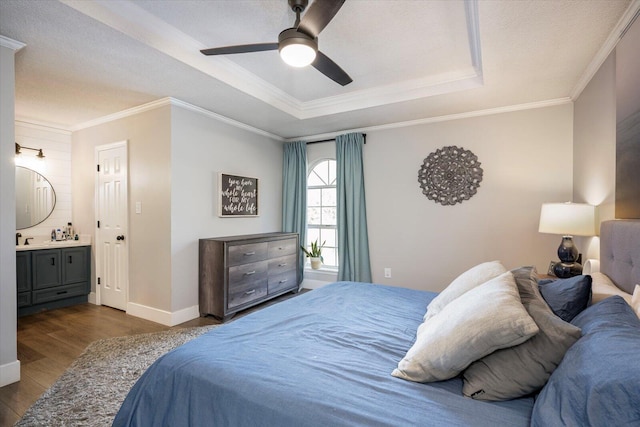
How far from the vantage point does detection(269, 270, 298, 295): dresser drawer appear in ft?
13.6

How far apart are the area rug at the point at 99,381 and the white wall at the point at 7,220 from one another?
40cm

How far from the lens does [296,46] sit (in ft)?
6.15

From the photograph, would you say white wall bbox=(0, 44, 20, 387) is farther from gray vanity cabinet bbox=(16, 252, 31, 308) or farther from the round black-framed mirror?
the round black-framed mirror

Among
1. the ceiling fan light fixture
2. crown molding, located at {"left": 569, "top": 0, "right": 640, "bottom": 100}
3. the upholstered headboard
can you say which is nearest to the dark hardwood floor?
the ceiling fan light fixture

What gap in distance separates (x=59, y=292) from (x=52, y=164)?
1722 mm

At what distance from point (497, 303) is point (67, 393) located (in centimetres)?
266

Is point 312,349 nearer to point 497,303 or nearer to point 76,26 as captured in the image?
point 497,303

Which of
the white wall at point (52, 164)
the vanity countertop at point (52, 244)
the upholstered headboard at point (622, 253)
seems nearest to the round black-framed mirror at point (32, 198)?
the white wall at point (52, 164)

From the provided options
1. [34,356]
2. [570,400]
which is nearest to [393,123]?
[570,400]

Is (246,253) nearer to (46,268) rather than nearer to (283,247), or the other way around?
(283,247)

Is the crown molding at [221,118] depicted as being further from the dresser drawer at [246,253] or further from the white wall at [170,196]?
the dresser drawer at [246,253]

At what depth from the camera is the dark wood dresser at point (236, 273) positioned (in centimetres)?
346

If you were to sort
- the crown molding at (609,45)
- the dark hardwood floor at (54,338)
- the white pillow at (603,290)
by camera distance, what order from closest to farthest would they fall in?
the white pillow at (603,290) → the crown molding at (609,45) → the dark hardwood floor at (54,338)

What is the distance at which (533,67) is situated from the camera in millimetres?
2619
